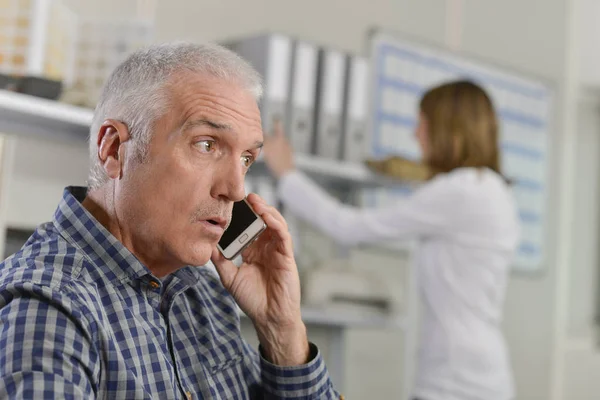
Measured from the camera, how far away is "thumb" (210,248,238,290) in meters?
1.22

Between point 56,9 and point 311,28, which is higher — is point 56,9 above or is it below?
below

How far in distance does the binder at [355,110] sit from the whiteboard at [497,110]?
536mm

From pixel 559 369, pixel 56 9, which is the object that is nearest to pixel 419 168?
pixel 56 9

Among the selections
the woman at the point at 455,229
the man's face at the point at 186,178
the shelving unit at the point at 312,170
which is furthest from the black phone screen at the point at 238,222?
the woman at the point at 455,229

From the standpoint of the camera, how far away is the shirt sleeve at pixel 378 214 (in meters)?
2.35

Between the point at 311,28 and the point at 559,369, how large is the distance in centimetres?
201

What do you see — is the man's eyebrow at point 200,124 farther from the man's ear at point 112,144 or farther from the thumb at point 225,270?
the thumb at point 225,270

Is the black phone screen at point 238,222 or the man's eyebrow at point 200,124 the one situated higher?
the man's eyebrow at point 200,124

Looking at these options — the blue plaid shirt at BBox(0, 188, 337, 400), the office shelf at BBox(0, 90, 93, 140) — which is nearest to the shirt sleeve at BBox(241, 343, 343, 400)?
the blue plaid shirt at BBox(0, 188, 337, 400)

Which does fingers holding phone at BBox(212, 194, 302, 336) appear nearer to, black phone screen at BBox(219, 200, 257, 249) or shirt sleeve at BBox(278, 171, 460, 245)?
black phone screen at BBox(219, 200, 257, 249)

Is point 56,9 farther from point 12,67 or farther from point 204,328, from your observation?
point 204,328

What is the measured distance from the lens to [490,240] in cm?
234

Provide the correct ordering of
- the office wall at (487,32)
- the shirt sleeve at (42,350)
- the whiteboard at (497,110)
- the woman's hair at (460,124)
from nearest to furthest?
1. the shirt sleeve at (42,350)
2. the woman's hair at (460,124)
3. the office wall at (487,32)
4. the whiteboard at (497,110)

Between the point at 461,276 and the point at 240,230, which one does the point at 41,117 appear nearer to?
the point at 240,230
